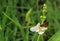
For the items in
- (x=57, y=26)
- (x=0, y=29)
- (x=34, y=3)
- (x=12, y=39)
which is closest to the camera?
(x=0, y=29)

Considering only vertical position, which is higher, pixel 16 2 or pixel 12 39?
pixel 16 2

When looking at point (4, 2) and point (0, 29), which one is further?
point (4, 2)

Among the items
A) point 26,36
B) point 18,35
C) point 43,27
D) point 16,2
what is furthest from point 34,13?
point 43,27

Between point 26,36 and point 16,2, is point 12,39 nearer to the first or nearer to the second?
point 26,36

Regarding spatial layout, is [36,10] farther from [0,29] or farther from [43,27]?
[43,27]

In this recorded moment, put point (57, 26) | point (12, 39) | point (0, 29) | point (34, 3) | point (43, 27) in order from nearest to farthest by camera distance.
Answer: point (43, 27)
point (0, 29)
point (12, 39)
point (57, 26)
point (34, 3)

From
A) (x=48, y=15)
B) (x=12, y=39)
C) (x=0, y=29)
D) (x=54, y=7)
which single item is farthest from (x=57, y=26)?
(x=0, y=29)
